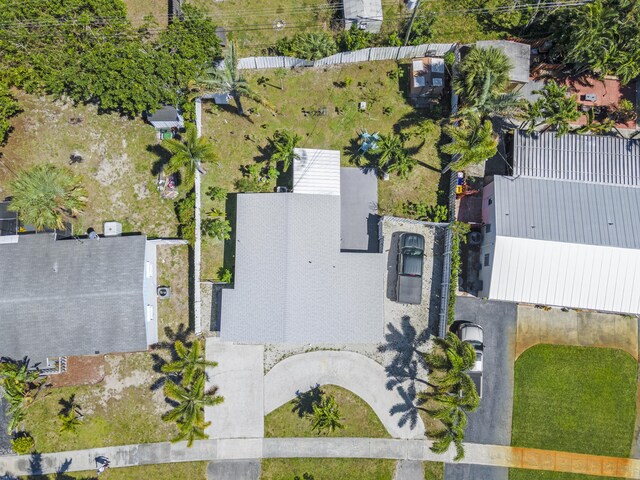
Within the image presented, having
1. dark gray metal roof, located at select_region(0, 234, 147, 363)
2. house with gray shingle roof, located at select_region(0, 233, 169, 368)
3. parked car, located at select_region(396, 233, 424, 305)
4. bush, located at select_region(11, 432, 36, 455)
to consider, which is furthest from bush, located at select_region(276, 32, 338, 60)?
bush, located at select_region(11, 432, 36, 455)

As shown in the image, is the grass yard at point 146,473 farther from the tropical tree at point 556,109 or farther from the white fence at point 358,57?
the tropical tree at point 556,109

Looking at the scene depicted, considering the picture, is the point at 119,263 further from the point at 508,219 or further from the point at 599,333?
the point at 599,333

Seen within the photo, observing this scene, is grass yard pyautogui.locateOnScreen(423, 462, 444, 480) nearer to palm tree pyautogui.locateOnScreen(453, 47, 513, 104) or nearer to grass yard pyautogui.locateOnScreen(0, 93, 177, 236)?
grass yard pyautogui.locateOnScreen(0, 93, 177, 236)

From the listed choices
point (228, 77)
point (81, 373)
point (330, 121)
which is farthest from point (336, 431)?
point (228, 77)

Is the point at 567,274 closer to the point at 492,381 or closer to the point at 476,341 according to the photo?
the point at 476,341

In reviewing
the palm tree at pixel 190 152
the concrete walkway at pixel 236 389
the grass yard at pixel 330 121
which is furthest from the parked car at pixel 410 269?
the palm tree at pixel 190 152

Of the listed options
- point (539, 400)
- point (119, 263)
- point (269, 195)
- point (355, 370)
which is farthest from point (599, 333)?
point (119, 263)
